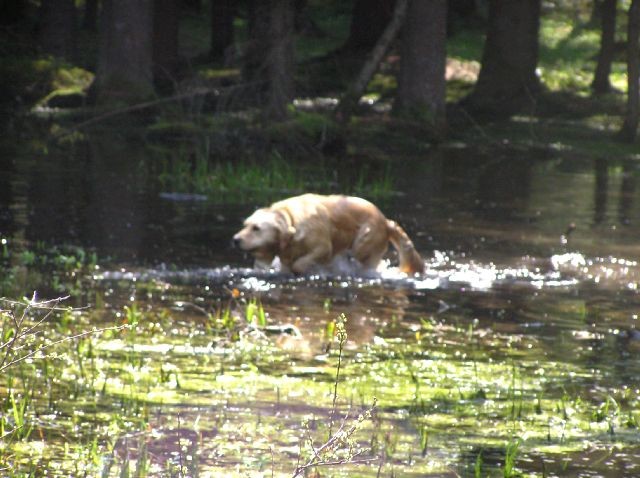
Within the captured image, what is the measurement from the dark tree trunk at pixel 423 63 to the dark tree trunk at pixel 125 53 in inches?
225

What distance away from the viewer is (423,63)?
29.0 metres

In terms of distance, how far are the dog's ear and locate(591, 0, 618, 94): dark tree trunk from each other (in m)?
24.0

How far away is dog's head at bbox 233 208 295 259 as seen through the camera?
1166 cm

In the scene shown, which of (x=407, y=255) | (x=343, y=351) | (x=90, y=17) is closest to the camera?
(x=343, y=351)

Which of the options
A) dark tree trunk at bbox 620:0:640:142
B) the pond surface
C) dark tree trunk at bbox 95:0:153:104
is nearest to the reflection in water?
the pond surface

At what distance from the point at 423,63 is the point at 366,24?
11318 mm

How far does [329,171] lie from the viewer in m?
21.1

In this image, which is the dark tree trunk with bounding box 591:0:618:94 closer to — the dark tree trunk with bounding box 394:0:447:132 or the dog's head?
the dark tree trunk with bounding box 394:0:447:132

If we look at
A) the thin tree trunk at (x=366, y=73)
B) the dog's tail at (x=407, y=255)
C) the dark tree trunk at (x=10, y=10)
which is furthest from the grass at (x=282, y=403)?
the dark tree trunk at (x=10, y=10)

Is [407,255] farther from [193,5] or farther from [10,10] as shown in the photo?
[193,5]

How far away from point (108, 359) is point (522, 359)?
2611 mm

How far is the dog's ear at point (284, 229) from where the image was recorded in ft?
38.5

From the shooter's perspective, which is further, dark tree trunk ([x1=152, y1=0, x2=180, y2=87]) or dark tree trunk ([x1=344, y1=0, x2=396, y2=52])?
dark tree trunk ([x1=344, y1=0, x2=396, y2=52])

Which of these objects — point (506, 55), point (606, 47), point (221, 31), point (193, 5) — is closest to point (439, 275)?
point (506, 55)
